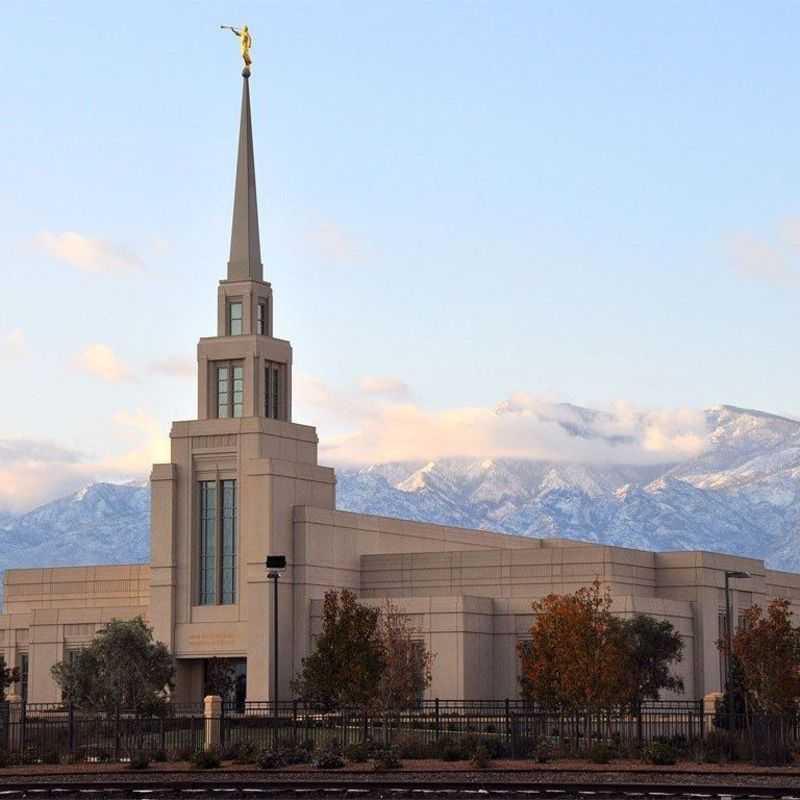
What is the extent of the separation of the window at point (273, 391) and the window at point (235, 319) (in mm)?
2552

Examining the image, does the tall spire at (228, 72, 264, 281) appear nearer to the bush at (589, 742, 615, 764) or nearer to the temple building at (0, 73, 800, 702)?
the temple building at (0, 73, 800, 702)

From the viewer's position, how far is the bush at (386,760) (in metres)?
59.8

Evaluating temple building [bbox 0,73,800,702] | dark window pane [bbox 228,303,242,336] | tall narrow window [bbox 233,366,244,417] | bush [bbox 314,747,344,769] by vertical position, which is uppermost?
dark window pane [bbox 228,303,242,336]

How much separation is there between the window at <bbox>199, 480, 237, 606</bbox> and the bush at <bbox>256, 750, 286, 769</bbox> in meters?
47.7

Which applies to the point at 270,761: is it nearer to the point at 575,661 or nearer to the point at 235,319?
the point at 575,661

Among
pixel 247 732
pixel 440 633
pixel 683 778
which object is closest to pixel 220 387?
pixel 440 633

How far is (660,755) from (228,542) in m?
52.4

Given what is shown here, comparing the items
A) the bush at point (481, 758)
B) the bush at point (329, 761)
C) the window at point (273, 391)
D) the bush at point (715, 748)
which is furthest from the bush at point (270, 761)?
the window at point (273, 391)

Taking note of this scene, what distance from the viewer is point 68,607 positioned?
12169 centimetres

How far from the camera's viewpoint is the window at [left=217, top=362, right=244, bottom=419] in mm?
111875

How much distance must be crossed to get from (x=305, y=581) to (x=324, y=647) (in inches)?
449

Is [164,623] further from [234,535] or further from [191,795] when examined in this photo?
[191,795]

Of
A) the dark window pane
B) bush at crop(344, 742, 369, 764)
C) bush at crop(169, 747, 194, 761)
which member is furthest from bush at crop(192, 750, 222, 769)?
the dark window pane

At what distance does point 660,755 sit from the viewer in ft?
199
